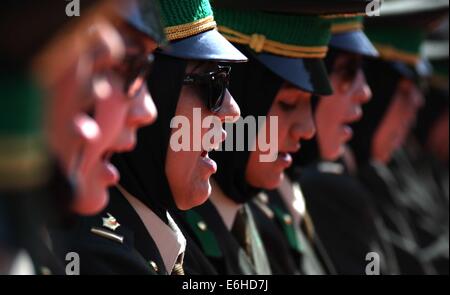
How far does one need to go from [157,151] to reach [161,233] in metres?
0.25

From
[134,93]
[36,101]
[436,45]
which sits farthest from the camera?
[436,45]

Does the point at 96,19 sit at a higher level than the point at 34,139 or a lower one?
higher

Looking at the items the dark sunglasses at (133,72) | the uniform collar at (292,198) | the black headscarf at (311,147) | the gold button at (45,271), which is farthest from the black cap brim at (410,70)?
the dark sunglasses at (133,72)

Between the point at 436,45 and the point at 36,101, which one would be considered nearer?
the point at 36,101

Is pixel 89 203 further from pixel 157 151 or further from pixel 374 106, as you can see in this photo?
pixel 374 106

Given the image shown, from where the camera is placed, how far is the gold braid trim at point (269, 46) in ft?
14.4

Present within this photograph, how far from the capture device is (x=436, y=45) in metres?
8.15

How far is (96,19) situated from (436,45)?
6177mm

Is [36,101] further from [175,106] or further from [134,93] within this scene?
[175,106]

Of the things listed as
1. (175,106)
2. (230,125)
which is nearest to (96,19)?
(175,106)

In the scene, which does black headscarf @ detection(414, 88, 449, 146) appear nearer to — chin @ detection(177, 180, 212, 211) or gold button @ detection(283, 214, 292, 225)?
gold button @ detection(283, 214, 292, 225)

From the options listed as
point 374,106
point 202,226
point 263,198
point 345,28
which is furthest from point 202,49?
point 374,106

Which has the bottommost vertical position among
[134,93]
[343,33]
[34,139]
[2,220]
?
[2,220]

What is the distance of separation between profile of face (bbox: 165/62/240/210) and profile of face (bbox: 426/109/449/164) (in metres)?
5.71
